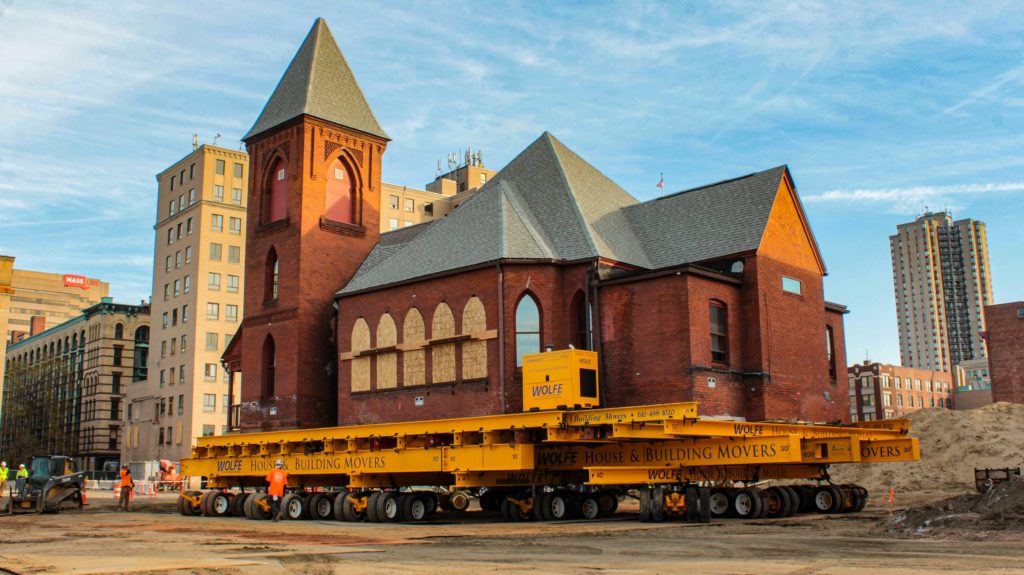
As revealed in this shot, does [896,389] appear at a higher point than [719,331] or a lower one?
higher

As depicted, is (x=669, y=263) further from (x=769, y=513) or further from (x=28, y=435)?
(x=28, y=435)

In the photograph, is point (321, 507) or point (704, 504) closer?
point (704, 504)

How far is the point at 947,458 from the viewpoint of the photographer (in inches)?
1549

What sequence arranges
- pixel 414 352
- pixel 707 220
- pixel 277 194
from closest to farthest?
pixel 707 220 < pixel 414 352 < pixel 277 194

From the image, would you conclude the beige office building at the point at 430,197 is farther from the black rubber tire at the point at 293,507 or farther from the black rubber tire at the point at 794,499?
the black rubber tire at the point at 794,499

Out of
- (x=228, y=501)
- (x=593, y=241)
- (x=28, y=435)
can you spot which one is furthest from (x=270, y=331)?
(x=28, y=435)

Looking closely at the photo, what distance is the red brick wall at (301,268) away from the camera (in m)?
37.2

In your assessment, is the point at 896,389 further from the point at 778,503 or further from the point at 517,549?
the point at 517,549

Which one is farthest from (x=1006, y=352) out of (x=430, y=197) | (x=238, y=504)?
(x=238, y=504)

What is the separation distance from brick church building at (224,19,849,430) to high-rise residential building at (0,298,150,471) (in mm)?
58409

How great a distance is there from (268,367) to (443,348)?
9676mm

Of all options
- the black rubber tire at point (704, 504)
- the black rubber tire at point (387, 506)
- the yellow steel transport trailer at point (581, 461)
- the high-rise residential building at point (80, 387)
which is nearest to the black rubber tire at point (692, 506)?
the yellow steel transport trailer at point (581, 461)

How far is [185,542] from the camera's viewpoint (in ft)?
62.1

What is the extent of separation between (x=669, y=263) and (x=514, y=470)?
36.1 ft
